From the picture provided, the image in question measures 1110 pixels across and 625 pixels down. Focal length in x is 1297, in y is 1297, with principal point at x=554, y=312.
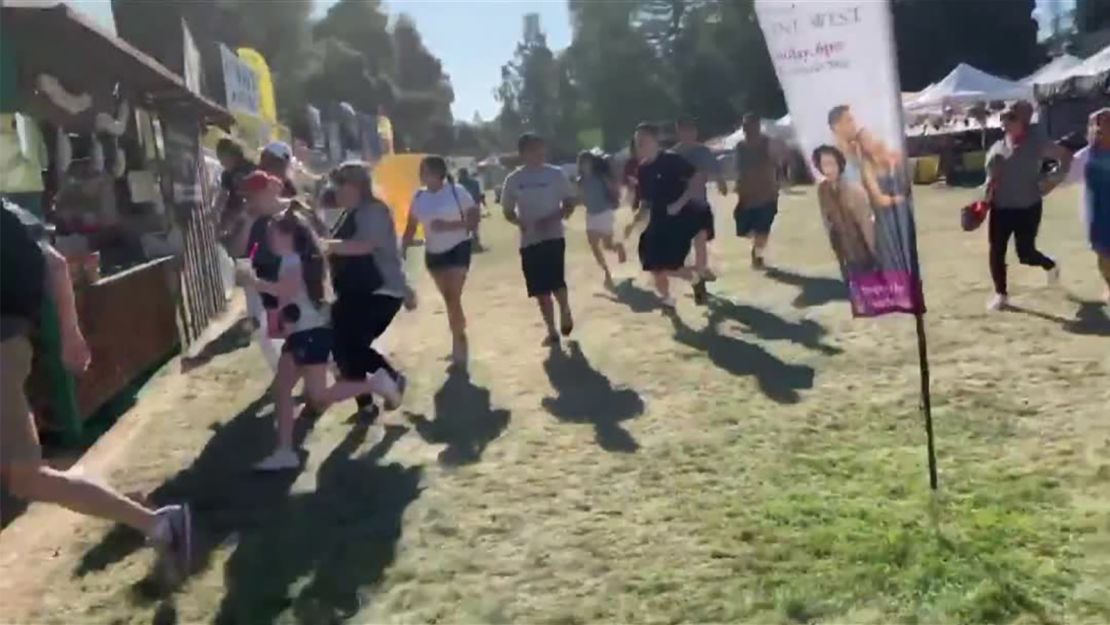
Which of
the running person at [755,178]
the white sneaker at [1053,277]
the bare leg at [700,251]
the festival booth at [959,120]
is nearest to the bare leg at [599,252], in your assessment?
the running person at [755,178]

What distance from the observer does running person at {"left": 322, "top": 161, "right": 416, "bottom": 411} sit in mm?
7402

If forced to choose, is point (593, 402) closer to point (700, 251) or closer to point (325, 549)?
point (325, 549)

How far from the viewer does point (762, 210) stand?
13477mm

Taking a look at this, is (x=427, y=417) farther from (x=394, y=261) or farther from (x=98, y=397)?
(x=98, y=397)

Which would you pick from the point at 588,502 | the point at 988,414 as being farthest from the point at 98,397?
the point at 988,414

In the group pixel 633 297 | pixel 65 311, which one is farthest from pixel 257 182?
pixel 633 297

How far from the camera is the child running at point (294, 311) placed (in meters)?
6.59

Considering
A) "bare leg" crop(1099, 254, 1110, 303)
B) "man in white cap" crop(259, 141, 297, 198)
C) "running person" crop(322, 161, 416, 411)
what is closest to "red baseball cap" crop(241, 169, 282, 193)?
"running person" crop(322, 161, 416, 411)

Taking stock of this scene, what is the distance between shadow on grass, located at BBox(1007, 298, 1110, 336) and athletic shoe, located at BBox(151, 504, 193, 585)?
19.8 ft

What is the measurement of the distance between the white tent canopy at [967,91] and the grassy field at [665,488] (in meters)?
19.8

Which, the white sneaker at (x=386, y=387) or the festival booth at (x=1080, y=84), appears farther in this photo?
the festival booth at (x=1080, y=84)

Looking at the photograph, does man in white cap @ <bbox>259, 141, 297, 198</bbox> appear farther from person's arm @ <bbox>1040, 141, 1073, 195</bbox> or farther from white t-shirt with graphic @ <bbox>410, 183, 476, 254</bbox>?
person's arm @ <bbox>1040, 141, 1073, 195</bbox>

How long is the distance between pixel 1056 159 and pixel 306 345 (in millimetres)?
5920

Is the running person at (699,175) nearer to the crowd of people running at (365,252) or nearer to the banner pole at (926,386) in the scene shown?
the crowd of people running at (365,252)
